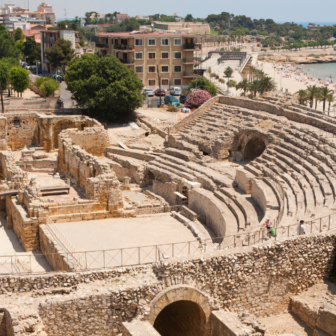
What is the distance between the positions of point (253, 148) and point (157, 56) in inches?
1160

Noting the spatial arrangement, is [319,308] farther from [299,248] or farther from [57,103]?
[57,103]

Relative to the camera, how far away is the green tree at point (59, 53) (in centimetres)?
7831

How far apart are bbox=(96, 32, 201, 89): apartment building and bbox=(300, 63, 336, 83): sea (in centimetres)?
5290

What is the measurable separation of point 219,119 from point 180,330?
24137 mm

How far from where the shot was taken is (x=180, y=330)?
20.3 meters

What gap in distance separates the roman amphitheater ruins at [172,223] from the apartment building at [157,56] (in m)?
17.7

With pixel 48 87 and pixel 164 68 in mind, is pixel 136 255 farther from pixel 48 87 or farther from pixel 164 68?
pixel 164 68

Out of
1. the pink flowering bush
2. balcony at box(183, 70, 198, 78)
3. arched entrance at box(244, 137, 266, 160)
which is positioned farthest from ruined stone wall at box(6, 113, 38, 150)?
balcony at box(183, 70, 198, 78)

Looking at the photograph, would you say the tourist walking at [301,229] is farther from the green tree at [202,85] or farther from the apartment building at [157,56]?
the apartment building at [157,56]

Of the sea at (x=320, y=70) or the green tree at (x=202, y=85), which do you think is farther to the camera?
the sea at (x=320, y=70)

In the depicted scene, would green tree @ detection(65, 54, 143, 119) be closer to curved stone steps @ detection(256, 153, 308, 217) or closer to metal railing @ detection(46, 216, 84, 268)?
curved stone steps @ detection(256, 153, 308, 217)

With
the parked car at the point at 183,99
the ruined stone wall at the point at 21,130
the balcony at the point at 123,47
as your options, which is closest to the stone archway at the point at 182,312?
the ruined stone wall at the point at 21,130

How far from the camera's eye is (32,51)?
93000 mm

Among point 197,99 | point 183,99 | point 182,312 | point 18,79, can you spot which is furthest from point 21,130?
point 182,312
